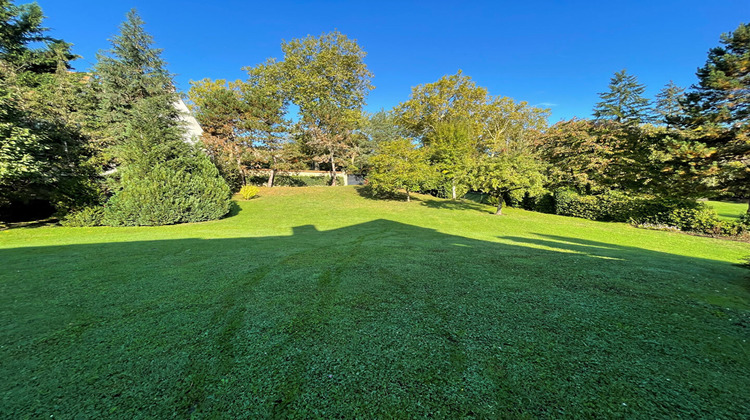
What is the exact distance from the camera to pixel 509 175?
14.5 m

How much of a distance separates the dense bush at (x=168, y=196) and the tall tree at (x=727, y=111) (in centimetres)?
1729

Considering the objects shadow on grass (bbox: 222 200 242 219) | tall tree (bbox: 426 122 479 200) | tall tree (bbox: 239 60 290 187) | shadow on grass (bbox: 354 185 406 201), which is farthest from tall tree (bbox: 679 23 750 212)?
tall tree (bbox: 239 60 290 187)

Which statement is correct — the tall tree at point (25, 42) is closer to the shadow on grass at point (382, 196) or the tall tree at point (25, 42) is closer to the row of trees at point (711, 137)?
the shadow on grass at point (382, 196)

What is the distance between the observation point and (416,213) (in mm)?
15453

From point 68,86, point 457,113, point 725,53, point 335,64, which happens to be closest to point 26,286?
point 68,86

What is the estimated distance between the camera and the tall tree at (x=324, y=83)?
25.5m

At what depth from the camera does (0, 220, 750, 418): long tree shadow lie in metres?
1.48

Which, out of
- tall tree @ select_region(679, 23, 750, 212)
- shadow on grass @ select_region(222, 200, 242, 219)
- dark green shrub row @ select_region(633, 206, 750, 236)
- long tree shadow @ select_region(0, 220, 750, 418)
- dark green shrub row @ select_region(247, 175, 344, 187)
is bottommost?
shadow on grass @ select_region(222, 200, 242, 219)

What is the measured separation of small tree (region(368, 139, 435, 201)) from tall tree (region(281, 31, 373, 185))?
27.7ft

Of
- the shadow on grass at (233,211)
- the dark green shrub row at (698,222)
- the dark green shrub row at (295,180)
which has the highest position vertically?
the dark green shrub row at (295,180)

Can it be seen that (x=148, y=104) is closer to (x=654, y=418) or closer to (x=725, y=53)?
(x=654, y=418)

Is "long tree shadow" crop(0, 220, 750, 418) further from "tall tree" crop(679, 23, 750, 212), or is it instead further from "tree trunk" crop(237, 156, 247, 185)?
"tree trunk" crop(237, 156, 247, 185)

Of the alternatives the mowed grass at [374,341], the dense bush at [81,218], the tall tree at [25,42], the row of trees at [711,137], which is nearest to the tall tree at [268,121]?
the tall tree at [25,42]

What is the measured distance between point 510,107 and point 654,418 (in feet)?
106
